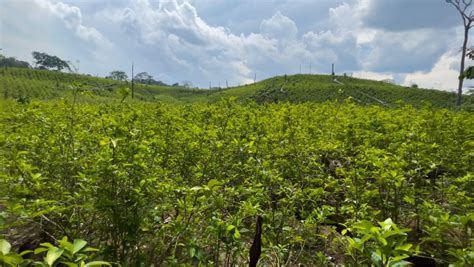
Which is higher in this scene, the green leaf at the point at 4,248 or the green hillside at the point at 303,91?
the green hillside at the point at 303,91

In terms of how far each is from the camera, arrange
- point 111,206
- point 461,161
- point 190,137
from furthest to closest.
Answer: point 461,161
point 190,137
point 111,206

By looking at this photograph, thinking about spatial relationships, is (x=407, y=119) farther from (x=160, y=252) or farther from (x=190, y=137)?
(x=160, y=252)

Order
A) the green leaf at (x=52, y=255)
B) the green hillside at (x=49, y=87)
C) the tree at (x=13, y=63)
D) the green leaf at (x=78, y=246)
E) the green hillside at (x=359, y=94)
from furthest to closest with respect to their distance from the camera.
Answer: the tree at (x=13, y=63), the green hillside at (x=49, y=87), the green hillside at (x=359, y=94), the green leaf at (x=78, y=246), the green leaf at (x=52, y=255)

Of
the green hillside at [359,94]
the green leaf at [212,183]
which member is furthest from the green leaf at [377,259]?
the green hillside at [359,94]

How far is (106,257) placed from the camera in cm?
265

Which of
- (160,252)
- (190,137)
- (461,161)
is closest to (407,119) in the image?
(461,161)

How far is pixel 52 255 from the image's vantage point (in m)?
1.27

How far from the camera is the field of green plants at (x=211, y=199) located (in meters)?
2.35

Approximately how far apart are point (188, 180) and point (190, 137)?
0.57m

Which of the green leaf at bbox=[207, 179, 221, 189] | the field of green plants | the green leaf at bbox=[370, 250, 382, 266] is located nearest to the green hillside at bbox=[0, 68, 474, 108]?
the field of green plants

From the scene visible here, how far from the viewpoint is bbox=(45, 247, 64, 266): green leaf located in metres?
1.24

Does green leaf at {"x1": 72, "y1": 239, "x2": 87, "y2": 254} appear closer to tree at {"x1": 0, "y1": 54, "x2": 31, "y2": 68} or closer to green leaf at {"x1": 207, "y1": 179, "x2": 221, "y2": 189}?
green leaf at {"x1": 207, "y1": 179, "x2": 221, "y2": 189}

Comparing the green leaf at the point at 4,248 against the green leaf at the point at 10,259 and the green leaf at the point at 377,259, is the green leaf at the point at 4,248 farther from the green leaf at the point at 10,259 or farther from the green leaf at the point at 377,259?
the green leaf at the point at 377,259

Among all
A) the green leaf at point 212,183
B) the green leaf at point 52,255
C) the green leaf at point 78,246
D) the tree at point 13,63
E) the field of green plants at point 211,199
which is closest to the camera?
the green leaf at point 52,255
